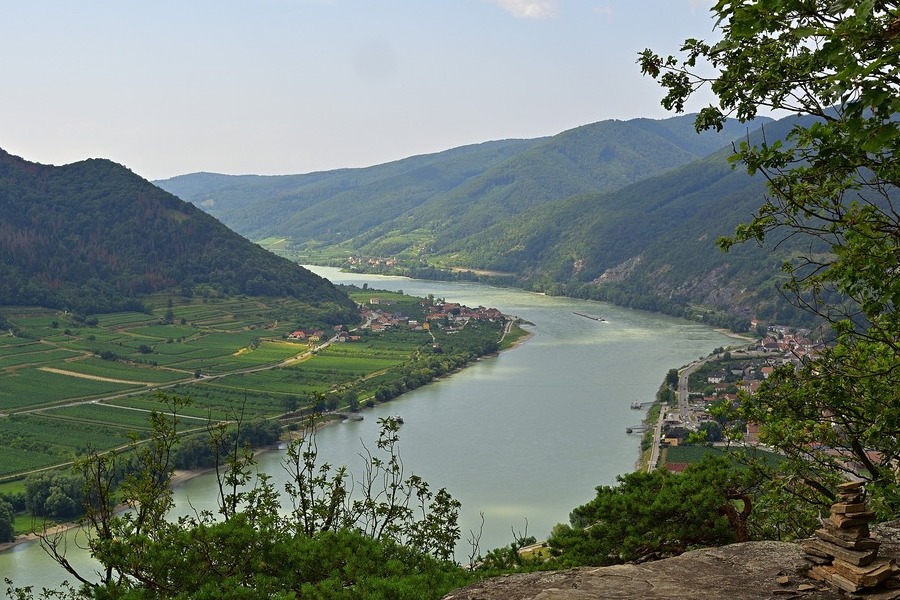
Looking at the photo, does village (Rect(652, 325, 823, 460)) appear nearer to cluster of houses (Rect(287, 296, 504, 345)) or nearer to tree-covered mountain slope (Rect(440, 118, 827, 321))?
tree-covered mountain slope (Rect(440, 118, 827, 321))

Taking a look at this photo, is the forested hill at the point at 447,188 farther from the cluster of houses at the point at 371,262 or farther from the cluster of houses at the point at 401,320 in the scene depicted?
the cluster of houses at the point at 401,320

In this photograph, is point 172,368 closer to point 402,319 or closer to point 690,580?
point 402,319

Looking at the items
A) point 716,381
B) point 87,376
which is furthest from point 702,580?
point 87,376

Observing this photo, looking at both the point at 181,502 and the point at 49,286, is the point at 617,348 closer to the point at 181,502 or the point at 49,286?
the point at 181,502

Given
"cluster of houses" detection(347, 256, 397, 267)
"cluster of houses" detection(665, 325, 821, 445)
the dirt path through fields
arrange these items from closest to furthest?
"cluster of houses" detection(665, 325, 821, 445) < the dirt path through fields < "cluster of houses" detection(347, 256, 397, 267)

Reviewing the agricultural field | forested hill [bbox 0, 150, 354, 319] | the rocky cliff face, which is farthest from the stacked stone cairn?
forested hill [bbox 0, 150, 354, 319]

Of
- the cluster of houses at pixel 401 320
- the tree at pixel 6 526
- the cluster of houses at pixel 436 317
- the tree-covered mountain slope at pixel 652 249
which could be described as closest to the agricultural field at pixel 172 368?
the cluster of houses at pixel 401 320
